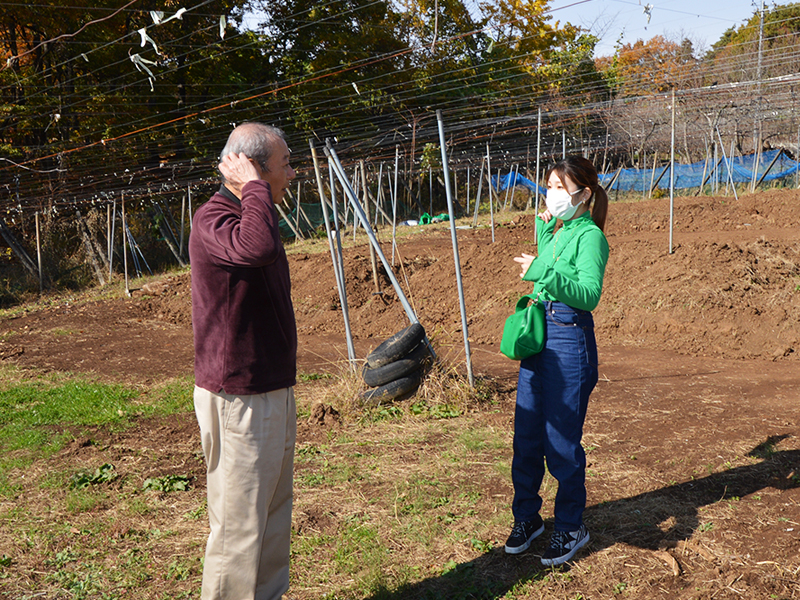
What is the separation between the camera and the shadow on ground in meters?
2.89

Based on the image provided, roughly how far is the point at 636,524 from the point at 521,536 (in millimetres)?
694

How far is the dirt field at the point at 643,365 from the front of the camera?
306 centimetres

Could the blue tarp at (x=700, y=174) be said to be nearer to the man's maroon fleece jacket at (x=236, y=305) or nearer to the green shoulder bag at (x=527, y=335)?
the green shoulder bag at (x=527, y=335)

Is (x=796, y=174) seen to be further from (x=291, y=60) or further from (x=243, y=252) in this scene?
(x=243, y=252)

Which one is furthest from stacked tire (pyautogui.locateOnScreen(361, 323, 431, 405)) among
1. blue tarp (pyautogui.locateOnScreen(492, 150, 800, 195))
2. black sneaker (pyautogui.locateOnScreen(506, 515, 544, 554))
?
blue tarp (pyautogui.locateOnScreen(492, 150, 800, 195))

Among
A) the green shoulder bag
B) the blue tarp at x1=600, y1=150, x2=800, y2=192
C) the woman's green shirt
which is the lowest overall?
the green shoulder bag

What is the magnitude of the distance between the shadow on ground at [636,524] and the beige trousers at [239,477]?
0.80 m

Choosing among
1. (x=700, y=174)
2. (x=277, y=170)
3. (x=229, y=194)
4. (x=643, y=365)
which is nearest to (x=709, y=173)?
(x=700, y=174)

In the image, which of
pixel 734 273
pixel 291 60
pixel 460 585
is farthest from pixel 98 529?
pixel 291 60

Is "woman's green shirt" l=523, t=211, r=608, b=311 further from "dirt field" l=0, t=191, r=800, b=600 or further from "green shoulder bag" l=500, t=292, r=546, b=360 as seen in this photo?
"dirt field" l=0, t=191, r=800, b=600

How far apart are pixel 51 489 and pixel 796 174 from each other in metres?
24.3

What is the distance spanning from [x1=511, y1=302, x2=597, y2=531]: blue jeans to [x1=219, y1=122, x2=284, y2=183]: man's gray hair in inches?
54.6

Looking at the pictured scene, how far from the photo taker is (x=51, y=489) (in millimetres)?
4242

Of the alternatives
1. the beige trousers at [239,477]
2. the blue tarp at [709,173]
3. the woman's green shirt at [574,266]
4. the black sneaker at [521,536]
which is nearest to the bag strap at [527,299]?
the woman's green shirt at [574,266]
